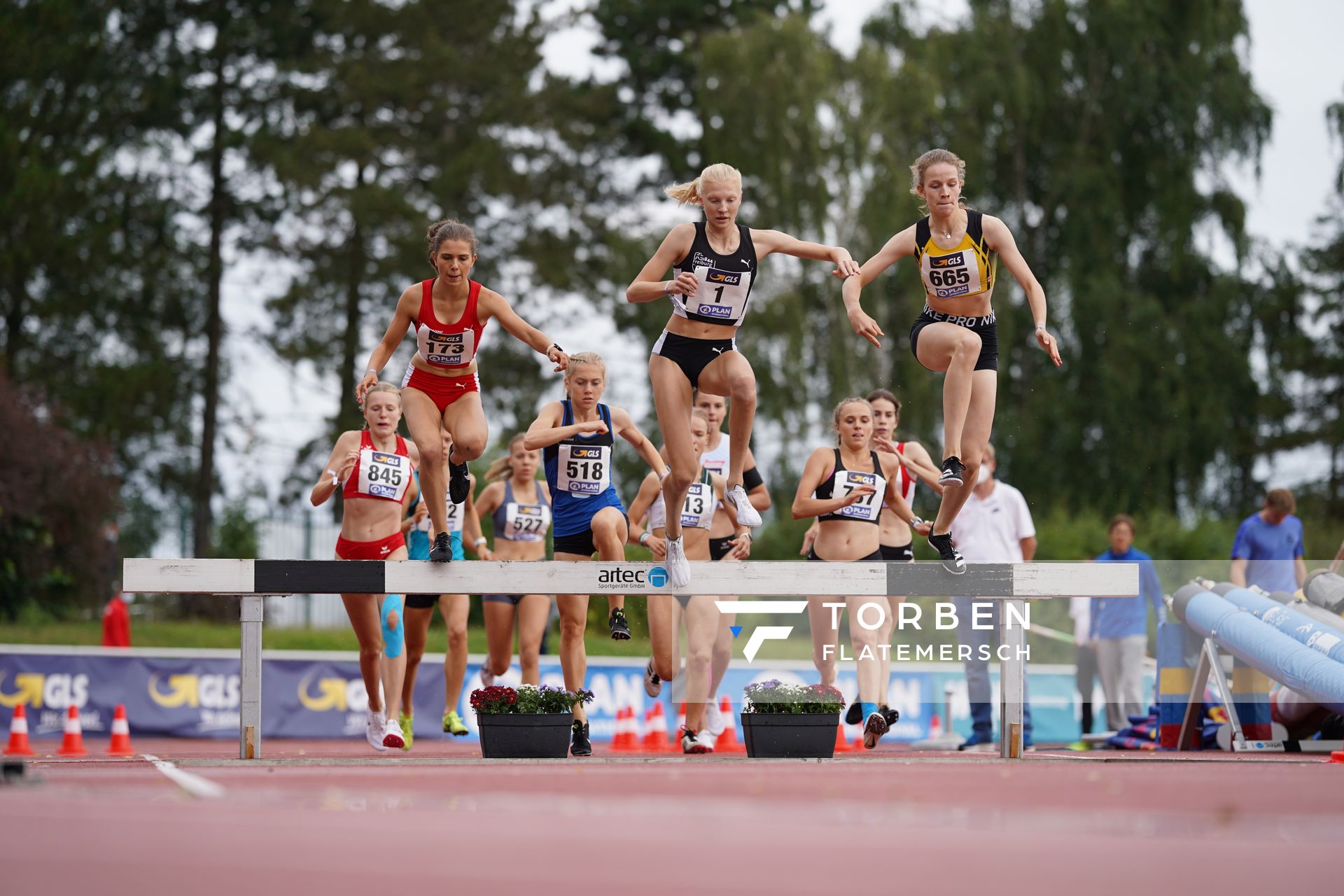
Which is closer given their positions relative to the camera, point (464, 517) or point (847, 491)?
point (847, 491)

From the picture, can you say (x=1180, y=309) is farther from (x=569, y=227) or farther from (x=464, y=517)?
(x=464, y=517)

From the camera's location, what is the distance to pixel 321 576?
9.60m

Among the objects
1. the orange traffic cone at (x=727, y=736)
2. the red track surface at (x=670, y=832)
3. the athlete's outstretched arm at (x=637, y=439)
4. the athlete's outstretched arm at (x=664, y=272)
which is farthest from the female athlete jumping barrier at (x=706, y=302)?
the orange traffic cone at (x=727, y=736)

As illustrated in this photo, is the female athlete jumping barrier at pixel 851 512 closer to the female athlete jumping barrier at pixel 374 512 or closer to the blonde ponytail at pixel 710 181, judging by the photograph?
the blonde ponytail at pixel 710 181

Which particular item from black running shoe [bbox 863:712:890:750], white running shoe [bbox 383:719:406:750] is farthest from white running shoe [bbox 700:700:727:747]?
white running shoe [bbox 383:719:406:750]

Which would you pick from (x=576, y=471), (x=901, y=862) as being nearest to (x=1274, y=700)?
(x=576, y=471)

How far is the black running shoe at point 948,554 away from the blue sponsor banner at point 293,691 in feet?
23.6

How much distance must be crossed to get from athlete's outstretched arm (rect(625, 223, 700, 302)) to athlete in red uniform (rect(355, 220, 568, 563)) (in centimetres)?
65

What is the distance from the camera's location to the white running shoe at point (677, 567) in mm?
9781

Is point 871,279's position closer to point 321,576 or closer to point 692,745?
point 692,745

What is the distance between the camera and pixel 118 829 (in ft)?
17.2

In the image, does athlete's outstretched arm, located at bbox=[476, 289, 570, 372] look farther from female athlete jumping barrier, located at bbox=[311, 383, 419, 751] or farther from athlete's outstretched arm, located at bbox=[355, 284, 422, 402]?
female athlete jumping barrier, located at bbox=[311, 383, 419, 751]

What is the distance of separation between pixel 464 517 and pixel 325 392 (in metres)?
21.1

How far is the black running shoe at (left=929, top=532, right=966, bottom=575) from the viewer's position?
32.3 ft
